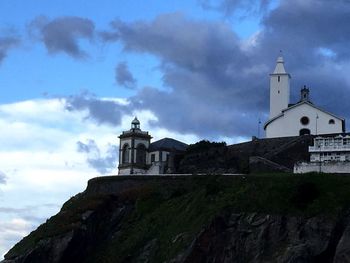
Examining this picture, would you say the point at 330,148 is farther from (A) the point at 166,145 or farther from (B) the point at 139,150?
(B) the point at 139,150

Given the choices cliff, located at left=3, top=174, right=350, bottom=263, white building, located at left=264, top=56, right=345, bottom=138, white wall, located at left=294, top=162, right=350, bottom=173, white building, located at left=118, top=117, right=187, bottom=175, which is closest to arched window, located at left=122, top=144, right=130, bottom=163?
white building, located at left=118, top=117, right=187, bottom=175

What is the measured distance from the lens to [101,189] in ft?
249

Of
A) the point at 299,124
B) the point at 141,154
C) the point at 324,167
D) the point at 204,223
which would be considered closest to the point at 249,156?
the point at 299,124

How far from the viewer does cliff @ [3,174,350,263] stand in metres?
55.2

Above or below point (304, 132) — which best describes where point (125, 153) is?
below

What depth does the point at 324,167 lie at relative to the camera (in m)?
66.6

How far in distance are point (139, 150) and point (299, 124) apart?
63.2 ft

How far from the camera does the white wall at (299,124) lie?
262 feet

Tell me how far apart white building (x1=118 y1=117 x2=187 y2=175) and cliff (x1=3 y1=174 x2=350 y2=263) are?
12.8m

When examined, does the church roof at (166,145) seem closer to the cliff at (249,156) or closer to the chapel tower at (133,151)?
the chapel tower at (133,151)

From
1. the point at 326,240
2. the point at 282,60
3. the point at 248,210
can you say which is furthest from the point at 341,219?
the point at 282,60

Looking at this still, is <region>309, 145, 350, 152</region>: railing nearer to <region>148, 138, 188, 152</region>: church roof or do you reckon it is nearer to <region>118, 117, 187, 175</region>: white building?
<region>118, 117, 187, 175</region>: white building

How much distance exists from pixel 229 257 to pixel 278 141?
77.4 ft

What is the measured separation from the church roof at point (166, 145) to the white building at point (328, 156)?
63.5 ft
